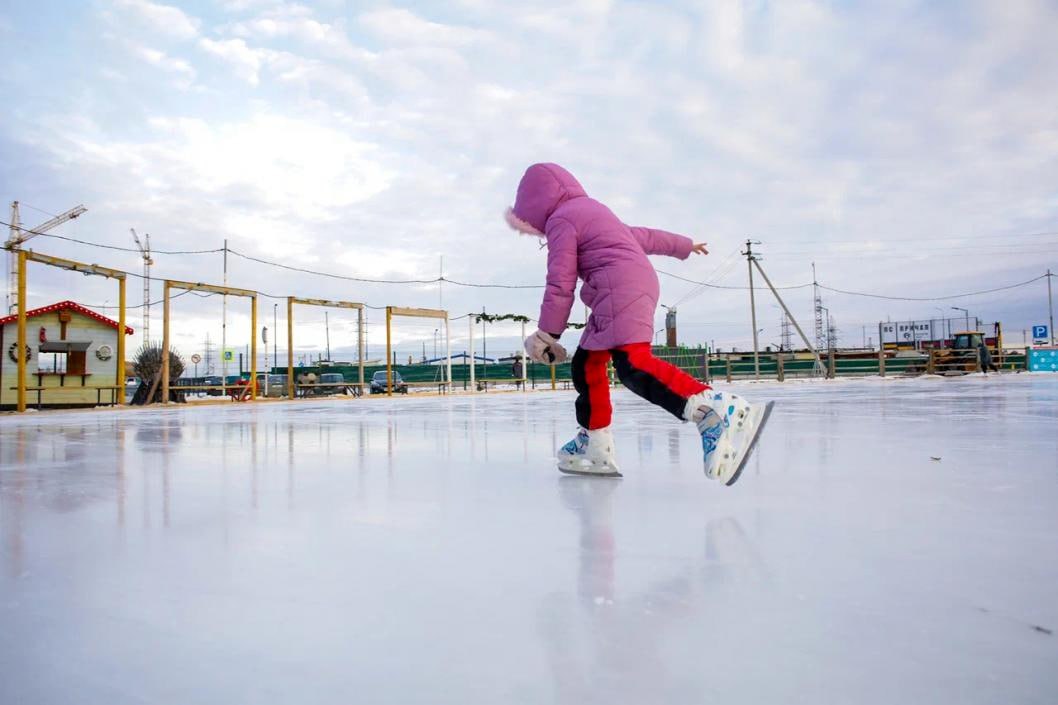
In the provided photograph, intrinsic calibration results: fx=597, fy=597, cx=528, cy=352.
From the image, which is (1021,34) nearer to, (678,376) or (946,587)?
(678,376)

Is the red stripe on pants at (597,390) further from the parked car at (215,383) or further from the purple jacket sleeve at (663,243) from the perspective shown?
the parked car at (215,383)

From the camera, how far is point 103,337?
13.1 metres

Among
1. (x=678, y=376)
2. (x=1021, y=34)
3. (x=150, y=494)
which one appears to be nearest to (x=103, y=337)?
(x=150, y=494)

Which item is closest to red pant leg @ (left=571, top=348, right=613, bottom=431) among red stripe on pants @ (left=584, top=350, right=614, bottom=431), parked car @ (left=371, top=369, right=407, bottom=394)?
red stripe on pants @ (left=584, top=350, right=614, bottom=431)

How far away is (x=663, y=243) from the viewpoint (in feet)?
7.82

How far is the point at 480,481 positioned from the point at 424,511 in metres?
0.45

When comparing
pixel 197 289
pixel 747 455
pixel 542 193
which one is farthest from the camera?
pixel 197 289

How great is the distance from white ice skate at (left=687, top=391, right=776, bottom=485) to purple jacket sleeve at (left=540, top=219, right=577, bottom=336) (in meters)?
0.50

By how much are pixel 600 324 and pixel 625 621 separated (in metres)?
1.28

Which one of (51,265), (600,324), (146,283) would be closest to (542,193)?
(600,324)

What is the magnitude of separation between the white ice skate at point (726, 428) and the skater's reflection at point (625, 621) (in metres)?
0.46

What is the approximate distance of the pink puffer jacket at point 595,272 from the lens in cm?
192

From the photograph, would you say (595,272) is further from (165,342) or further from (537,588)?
(165,342)

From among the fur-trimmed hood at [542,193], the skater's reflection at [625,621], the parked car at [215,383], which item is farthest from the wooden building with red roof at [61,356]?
the skater's reflection at [625,621]
